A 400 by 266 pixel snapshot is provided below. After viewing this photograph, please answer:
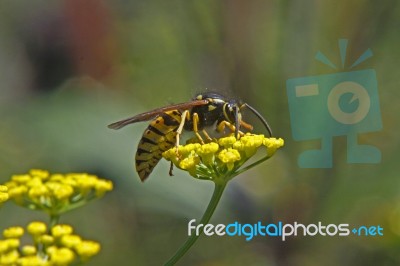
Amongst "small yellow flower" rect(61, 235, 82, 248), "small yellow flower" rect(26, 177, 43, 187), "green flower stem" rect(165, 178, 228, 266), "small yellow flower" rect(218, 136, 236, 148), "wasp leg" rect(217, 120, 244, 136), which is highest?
"small yellow flower" rect(218, 136, 236, 148)

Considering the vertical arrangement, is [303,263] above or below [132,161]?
below

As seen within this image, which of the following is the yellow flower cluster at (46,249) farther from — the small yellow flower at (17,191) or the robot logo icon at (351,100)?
the robot logo icon at (351,100)

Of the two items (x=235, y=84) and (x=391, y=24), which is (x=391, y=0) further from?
(x=235, y=84)

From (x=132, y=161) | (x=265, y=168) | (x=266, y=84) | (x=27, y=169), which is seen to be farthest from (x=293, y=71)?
(x=27, y=169)

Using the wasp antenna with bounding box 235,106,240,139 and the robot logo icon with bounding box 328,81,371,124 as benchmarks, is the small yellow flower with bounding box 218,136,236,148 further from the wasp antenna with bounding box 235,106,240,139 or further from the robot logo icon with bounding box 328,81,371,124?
the robot logo icon with bounding box 328,81,371,124

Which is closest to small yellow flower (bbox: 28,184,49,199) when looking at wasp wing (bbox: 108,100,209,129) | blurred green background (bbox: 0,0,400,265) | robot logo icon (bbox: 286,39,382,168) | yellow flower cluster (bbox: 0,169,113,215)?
yellow flower cluster (bbox: 0,169,113,215)

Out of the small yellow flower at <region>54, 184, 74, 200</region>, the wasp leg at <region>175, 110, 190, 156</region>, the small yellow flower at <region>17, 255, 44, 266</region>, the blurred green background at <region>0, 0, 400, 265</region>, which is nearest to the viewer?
the small yellow flower at <region>17, 255, 44, 266</region>
